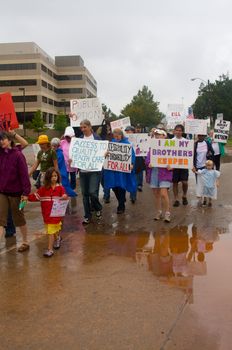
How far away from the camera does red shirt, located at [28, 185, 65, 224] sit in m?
6.21

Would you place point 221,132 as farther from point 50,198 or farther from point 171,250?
point 50,198

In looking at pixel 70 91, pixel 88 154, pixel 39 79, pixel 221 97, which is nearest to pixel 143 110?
pixel 39 79

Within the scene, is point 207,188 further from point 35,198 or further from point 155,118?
point 155,118

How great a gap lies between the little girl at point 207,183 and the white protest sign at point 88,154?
2.41 meters

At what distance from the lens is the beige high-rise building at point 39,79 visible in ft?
308

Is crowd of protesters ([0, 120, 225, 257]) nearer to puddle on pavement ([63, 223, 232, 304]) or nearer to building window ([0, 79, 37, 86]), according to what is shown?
puddle on pavement ([63, 223, 232, 304])

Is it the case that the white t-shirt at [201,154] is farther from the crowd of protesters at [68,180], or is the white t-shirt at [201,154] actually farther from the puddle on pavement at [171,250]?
the puddle on pavement at [171,250]

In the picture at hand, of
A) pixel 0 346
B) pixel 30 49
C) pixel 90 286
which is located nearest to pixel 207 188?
pixel 90 286

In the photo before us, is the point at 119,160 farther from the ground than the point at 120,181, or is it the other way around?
the point at 119,160

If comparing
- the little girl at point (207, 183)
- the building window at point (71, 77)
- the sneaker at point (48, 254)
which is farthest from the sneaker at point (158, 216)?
the building window at point (71, 77)

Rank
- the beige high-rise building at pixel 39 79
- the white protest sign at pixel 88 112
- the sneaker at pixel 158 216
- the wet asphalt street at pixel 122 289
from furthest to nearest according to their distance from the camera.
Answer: the beige high-rise building at pixel 39 79, the white protest sign at pixel 88 112, the sneaker at pixel 158 216, the wet asphalt street at pixel 122 289

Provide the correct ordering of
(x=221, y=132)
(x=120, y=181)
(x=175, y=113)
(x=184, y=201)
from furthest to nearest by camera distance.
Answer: (x=175, y=113) < (x=221, y=132) < (x=184, y=201) < (x=120, y=181)

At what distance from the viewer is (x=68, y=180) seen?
9141 millimetres

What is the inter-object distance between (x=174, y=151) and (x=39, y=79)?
88.8 metres
